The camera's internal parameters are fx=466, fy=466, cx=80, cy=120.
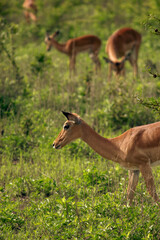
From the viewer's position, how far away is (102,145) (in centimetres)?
493

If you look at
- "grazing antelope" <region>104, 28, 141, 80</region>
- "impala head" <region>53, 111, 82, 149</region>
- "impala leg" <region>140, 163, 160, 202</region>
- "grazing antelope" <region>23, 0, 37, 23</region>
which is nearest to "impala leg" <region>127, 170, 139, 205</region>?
"impala leg" <region>140, 163, 160, 202</region>

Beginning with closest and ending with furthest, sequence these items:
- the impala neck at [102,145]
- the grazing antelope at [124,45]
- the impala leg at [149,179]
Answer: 1. the impala leg at [149,179]
2. the impala neck at [102,145]
3. the grazing antelope at [124,45]

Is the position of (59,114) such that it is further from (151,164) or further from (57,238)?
(57,238)

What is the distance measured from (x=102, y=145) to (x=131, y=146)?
0.35 metres

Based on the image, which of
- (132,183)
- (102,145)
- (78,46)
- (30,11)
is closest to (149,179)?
(132,183)

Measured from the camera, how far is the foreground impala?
466 centimetres

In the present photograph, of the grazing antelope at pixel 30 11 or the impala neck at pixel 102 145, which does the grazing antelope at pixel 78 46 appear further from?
the impala neck at pixel 102 145

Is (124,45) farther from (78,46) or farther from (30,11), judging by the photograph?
(30,11)

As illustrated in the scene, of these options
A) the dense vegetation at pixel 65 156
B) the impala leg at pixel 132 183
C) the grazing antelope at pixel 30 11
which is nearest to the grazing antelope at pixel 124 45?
the dense vegetation at pixel 65 156

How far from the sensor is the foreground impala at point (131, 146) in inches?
183

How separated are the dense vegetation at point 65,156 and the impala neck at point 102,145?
1.11 feet

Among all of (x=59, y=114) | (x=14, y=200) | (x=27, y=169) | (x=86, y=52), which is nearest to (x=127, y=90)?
(x=59, y=114)

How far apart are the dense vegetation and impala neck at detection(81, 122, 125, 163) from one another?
340mm

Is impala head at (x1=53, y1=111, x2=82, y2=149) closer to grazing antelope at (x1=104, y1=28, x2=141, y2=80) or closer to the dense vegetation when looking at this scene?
the dense vegetation
